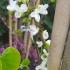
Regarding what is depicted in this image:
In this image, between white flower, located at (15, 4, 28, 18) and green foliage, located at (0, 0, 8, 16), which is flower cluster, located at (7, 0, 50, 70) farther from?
green foliage, located at (0, 0, 8, 16)

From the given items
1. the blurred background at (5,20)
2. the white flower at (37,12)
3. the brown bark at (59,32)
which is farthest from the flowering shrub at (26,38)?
Result: the blurred background at (5,20)

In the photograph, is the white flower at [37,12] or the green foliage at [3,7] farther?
the green foliage at [3,7]

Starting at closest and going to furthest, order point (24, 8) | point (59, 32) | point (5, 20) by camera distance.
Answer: point (59, 32) < point (24, 8) < point (5, 20)

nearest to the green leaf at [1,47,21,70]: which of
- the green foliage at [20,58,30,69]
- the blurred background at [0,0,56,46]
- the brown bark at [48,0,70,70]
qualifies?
the brown bark at [48,0,70,70]

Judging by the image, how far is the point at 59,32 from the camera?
4.03ft

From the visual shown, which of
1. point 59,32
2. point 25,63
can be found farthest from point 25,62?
point 59,32

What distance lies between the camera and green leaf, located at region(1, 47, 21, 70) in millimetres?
1270

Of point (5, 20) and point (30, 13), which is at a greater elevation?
point (30, 13)

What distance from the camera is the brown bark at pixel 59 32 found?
3.92 ft

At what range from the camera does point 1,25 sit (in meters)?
2.35

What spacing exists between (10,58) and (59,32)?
0.75ft

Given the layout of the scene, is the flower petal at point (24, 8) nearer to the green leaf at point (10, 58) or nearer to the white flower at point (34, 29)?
the white flower at point (34, 29)

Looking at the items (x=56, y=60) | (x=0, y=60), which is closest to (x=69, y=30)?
(x=56, y=60)

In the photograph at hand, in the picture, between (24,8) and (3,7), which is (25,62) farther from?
(3,7)
